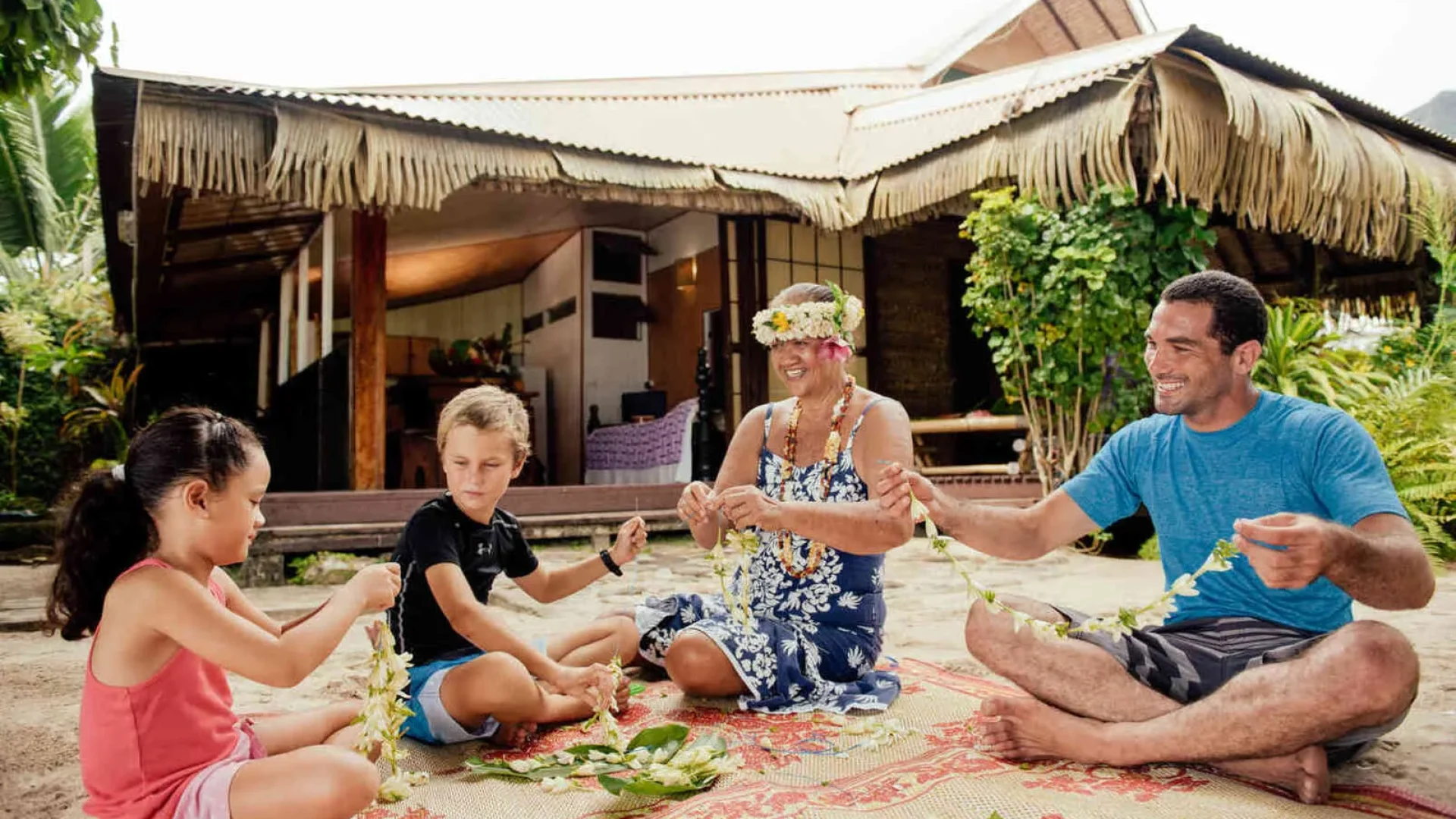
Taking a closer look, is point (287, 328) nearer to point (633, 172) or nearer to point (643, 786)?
point (633, 172)

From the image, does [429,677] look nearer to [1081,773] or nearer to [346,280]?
[1081,773]

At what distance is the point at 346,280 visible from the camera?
10.1 m

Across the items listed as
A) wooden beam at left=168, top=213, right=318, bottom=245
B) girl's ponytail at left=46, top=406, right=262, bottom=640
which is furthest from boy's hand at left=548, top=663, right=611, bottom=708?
wooden beam at left=168, top=213, right=318, bottom=245

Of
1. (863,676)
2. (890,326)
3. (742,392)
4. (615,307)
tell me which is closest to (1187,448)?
(863,676)

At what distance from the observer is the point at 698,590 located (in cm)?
549

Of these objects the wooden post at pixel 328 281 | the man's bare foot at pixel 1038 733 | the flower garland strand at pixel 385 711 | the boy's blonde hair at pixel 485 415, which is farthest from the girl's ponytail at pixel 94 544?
the wooden post at pixel 328 281

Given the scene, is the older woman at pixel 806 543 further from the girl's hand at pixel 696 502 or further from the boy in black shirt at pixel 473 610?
the boy in black shirt at pixel 473 610

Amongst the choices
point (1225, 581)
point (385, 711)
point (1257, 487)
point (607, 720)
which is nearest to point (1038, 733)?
point (1225, 581)

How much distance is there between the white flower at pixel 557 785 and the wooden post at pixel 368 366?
550 centimetres

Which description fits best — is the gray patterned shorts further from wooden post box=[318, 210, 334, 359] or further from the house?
wooden post box=[318, 210, 334, 359]

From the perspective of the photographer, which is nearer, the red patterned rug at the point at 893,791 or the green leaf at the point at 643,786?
the red patterned rug at the point at 893,791

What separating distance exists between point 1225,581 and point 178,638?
234 centimetres

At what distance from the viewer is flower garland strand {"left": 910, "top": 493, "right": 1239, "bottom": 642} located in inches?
84.9

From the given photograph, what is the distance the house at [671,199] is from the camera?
6.10 meters
